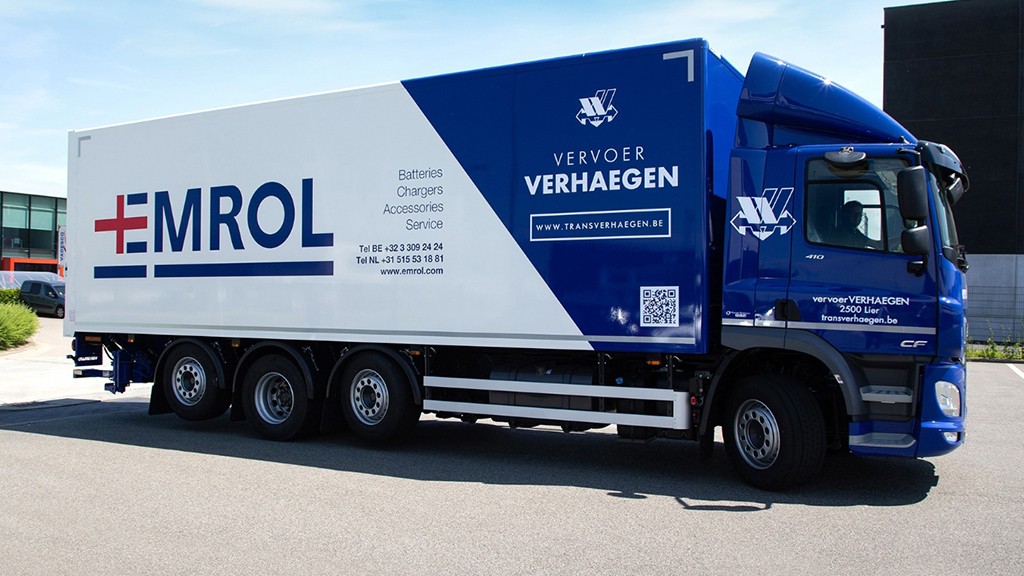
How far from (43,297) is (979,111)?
35320 mm

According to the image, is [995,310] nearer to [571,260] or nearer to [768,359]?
[768,359]

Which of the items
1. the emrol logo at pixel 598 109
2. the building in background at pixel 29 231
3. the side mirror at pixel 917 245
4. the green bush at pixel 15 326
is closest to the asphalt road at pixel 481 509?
the side mirror at pixel 917 245

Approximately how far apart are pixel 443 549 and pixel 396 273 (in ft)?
13.0

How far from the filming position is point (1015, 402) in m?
13.1

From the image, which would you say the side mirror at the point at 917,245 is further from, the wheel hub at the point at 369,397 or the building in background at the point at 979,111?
the building in background at the point at 979,111

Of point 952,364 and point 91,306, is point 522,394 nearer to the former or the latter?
point 952,364

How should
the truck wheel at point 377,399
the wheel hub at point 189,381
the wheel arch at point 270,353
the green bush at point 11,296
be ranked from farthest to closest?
1. the green bush at point 11,296
2. the wheel hub at point 189,381
3. the wheel arch at point 270,353
4. the truck wheel at point 377,399

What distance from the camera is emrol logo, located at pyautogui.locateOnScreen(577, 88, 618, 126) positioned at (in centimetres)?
801

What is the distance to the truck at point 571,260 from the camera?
7.07 m

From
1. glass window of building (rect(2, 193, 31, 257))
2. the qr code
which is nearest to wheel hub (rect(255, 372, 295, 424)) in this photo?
the qr code

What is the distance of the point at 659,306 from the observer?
303 inches

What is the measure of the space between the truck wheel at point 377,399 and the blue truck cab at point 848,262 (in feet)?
11.3

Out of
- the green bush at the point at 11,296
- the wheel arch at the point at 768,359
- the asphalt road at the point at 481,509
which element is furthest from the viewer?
the green bush at the point at 11,296

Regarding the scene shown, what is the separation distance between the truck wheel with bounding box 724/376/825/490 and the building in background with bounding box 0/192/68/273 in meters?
49.8
